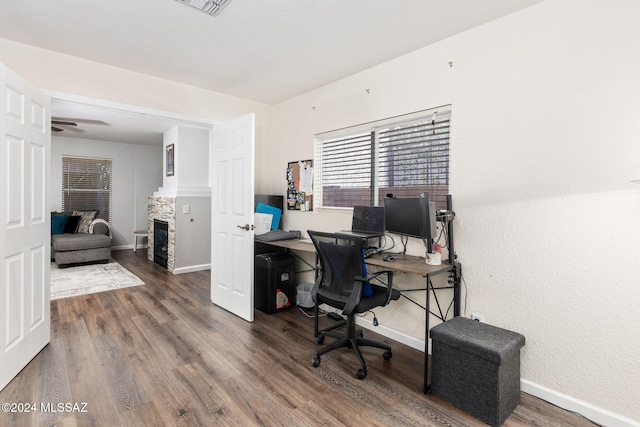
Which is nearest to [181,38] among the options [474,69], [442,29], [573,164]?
[442,29]

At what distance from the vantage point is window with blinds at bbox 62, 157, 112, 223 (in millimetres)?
6883

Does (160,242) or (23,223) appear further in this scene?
(160,242)

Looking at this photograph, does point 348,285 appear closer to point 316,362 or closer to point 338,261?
point 338,261

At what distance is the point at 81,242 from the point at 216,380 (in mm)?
4880

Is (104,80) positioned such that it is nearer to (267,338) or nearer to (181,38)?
(181,38)

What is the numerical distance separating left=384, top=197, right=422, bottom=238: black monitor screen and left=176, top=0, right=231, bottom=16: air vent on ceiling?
191cm

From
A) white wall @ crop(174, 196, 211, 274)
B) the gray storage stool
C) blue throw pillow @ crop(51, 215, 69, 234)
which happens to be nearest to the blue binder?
white wall @ crop(174, 196, 211, 274)

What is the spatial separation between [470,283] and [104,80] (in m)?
3.80

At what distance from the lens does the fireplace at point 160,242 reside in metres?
5.63

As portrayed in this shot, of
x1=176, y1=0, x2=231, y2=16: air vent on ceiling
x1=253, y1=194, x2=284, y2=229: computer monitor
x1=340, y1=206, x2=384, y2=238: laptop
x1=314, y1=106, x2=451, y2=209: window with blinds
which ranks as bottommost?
x1=340, y1=206, x2=384, y2=238: laptop

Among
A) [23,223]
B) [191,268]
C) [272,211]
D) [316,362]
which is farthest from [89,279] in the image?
[316,362]

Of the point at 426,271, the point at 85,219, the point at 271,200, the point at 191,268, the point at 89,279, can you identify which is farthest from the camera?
the point at 85,219

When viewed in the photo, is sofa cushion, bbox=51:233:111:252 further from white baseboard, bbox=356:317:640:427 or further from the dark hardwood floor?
white baseboard, bbox=356:317:640:427

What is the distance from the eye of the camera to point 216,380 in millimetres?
2258
